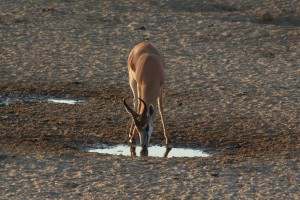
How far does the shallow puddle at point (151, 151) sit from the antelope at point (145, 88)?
0.38 ft

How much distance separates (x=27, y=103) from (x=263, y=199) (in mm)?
4729

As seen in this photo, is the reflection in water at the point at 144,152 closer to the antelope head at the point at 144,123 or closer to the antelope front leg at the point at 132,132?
the antelope head at the point at 144,123

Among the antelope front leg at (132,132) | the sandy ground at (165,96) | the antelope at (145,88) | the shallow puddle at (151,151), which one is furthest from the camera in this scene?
the antelope front leg at (132,132)

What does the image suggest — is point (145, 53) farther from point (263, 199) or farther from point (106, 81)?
point (263, 199)

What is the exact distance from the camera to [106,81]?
13109 mm

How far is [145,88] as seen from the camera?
10.8 meters

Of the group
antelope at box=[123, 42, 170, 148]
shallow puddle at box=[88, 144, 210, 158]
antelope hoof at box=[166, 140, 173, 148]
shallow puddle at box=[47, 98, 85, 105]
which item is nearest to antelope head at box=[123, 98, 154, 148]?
antelope at box=[123, 42, 170, 148]

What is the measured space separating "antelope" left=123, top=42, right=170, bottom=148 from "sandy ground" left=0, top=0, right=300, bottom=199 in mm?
425

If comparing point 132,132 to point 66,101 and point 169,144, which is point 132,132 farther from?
point 66,101

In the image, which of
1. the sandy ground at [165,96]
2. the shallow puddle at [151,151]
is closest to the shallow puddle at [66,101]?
the sandy ground at [165,96]

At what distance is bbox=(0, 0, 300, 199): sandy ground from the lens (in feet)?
29.5

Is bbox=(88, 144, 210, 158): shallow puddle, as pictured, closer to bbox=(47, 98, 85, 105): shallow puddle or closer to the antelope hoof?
the antelope hoof

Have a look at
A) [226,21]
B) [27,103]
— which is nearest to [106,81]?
[27,103]

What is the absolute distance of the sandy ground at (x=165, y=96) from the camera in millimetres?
9000
